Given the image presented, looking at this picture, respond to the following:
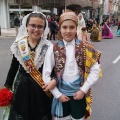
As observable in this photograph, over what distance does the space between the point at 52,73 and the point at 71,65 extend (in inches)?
8.3

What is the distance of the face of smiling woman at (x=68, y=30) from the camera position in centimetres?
195

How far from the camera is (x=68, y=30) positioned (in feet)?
6.40

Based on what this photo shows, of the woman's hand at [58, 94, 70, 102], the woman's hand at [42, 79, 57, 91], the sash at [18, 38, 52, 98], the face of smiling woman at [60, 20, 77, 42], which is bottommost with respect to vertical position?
the woman's hand at [58, 94, 70, 102]

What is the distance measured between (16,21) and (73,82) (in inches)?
568

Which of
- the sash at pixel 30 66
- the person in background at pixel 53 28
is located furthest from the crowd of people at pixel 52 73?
the person in background at pixel 53 28

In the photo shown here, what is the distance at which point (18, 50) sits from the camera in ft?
7.34

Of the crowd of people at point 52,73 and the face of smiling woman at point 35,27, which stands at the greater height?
the face of smiling woman at point 35,27

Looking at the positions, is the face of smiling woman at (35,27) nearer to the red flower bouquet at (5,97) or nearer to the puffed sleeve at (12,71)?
the puffed sleeve at (12,71)

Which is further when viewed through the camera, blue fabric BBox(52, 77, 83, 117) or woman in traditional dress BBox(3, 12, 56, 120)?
woman in traditional dress BBox(3, 12, 56, 120)

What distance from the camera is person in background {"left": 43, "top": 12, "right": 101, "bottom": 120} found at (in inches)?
78.0

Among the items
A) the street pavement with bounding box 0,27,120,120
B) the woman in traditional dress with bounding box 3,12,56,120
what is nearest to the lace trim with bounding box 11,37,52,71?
the woman in traditional dress with bounding box 3,12,56,120

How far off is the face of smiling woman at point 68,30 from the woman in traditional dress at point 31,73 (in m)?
0.29

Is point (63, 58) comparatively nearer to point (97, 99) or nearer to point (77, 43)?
point (77, 43)

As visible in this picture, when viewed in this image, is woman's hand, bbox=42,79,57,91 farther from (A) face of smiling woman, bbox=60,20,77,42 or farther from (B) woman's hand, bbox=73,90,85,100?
(A) face of smiling woman, bbox=60,20,77,42
